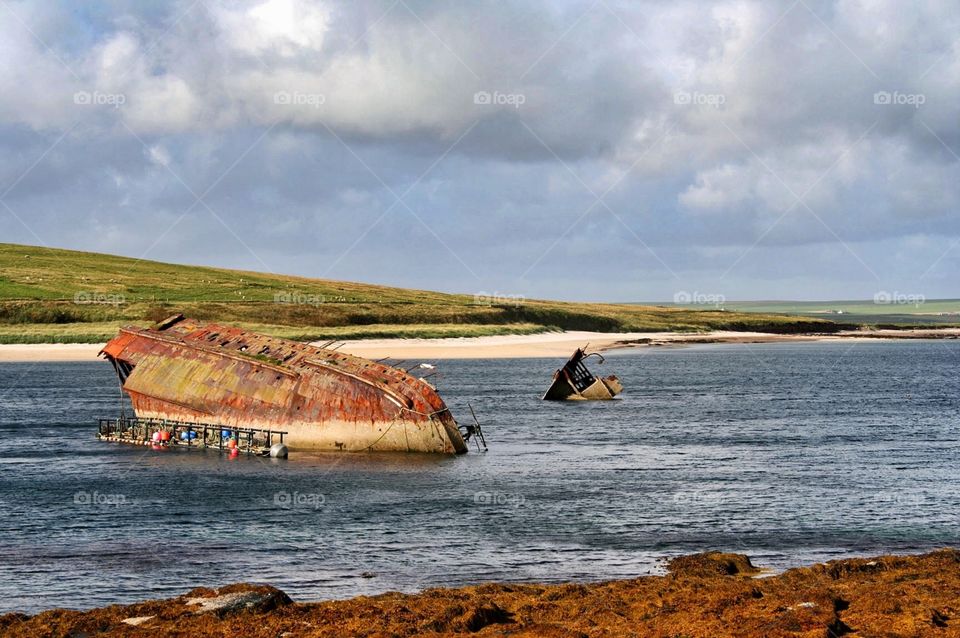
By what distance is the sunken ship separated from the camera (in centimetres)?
4628

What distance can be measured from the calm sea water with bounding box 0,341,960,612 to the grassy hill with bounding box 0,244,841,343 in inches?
2455

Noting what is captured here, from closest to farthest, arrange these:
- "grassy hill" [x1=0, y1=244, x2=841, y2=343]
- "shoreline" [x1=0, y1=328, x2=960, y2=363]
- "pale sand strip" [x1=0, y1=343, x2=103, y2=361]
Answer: "pale sand strip" [x1=0, y1=343, x2=103, y2=361], "shoreline" [x1=0, y1=328, x2=960, y2=363], "grassy hill" [x1=0, y1=244, x2=841, y2=343]

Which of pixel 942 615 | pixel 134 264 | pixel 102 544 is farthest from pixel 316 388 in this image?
pixel 134 264

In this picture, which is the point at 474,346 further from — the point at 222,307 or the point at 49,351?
the point at 49,351

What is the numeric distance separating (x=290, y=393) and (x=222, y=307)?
98.1m

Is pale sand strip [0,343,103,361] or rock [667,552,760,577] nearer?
rock [667,552,760,577]

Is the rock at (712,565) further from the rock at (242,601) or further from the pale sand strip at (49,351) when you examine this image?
the pale sand strip at (49,351)

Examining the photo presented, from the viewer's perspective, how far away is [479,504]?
3622 centimetres

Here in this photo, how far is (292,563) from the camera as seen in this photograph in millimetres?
27531

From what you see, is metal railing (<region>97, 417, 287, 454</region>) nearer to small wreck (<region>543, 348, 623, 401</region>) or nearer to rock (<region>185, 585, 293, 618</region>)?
rock (<region>185, 585, 293, 618</region>)

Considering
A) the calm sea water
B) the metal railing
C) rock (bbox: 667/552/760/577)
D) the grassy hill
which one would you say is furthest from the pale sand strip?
rock (bbox: 667/552/760/577)

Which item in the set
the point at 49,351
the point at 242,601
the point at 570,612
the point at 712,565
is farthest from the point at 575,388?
the point at 242,601

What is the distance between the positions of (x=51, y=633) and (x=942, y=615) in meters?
16.8

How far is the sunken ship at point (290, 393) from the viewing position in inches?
1822
